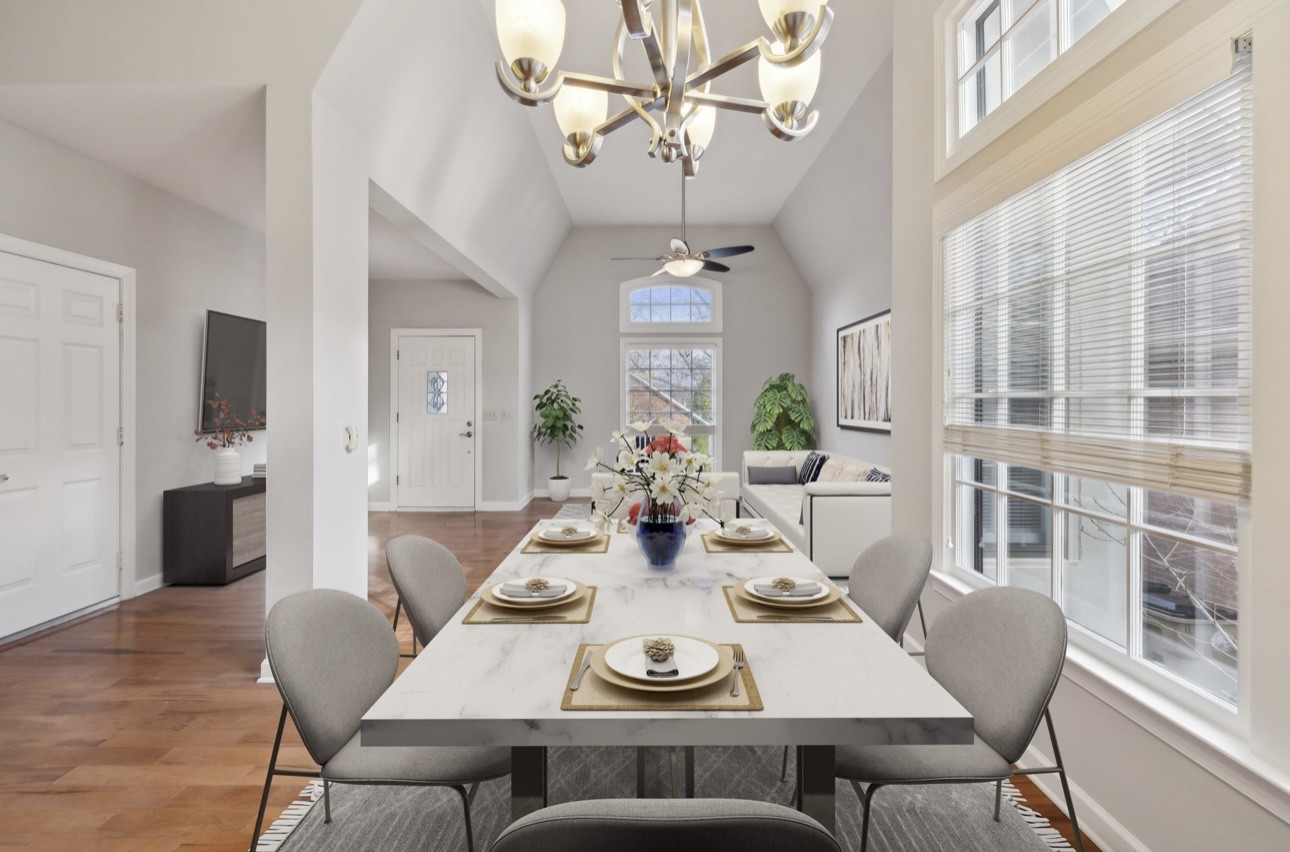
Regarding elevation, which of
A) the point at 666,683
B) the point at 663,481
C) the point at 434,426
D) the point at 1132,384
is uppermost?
the point at 1132,384

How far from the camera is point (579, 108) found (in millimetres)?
2152

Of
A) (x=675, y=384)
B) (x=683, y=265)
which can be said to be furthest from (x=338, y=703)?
(x=675, y=384)

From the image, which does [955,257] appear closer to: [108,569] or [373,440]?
[108,569]

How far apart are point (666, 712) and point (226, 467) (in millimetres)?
4557

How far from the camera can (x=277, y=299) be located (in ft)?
9.29

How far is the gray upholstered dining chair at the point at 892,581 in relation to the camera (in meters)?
Result: 1.85

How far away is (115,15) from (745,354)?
637 centimetres

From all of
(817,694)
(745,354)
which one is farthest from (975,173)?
(745,354)

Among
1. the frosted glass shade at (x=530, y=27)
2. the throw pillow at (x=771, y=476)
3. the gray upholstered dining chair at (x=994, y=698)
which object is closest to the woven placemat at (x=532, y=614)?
the gray upholstered dining chair at (x=994, y=698)

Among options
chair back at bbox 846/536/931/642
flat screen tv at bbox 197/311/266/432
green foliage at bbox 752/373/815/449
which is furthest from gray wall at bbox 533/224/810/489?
chair back at bbox 846/536/931/642

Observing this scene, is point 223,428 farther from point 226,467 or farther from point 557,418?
point 557,418

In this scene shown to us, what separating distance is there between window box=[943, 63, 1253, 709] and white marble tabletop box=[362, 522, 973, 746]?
82cm

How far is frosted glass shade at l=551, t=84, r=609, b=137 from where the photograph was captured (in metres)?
2.15

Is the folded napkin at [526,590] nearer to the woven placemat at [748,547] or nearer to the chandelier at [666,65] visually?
the woven placemat at [748,547]
